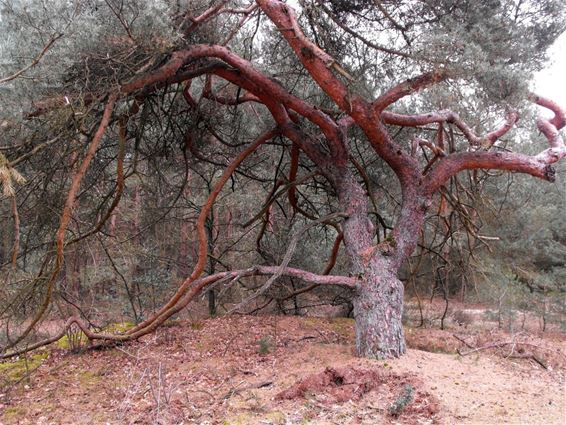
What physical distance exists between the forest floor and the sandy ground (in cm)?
1

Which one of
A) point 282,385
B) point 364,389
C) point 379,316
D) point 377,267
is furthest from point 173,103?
point 364,389

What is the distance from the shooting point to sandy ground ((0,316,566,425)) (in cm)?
399

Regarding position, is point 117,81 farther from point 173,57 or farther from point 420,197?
point 420,197

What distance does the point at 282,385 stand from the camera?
4.71 m

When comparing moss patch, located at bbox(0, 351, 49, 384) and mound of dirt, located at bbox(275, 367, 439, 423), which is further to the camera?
moss patch, located at bbox(0, 351, 49, 384)

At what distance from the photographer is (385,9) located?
5328 mm

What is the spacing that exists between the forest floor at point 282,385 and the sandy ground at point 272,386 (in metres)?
0.01

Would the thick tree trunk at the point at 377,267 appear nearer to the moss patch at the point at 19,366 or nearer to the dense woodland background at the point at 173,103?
the dense woodland background at the point at 173,103

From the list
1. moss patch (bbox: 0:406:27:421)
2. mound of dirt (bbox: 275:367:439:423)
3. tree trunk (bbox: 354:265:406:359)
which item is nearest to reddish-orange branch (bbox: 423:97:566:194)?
tree trunk (bbox: 354:265:406:359)

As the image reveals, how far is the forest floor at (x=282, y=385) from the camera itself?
400 centimetres

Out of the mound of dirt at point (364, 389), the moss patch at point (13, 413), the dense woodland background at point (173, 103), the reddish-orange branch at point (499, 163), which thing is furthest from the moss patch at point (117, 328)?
the reddish-orange branch at point (499, 163)

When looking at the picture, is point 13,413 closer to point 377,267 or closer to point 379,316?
point 379,316

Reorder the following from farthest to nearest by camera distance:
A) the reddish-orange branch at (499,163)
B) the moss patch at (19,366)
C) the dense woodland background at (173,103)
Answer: the moss patch at (19,366)
the reddish-orange branch at (499,163)
the dense woodland background at (173,103)

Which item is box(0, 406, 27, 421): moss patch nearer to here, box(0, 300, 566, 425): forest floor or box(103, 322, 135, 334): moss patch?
box(0, 300, 566, 425): forest floor
